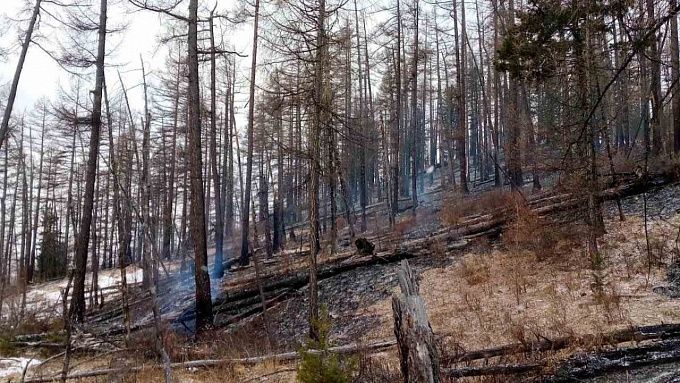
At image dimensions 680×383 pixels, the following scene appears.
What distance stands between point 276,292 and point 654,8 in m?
11.0

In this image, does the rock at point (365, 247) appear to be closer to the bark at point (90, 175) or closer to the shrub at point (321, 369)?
the bark at point (90, 175)

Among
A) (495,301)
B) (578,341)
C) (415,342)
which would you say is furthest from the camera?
(495,301)

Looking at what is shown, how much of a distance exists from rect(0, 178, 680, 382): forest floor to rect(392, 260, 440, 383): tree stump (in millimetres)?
1735

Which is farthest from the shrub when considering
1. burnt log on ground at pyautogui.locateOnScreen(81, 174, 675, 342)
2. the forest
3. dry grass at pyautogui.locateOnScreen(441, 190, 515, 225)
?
dry grass at pyautogui.locateOnScreen(441, 190, 515, 225)

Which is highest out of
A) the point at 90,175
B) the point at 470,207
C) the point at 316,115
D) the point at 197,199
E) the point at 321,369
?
the point at 316,115

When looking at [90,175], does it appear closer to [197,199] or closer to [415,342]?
[197,199]

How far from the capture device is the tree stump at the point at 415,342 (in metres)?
3.79

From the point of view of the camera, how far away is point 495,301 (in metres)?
8.57

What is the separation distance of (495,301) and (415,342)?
17.2 feet

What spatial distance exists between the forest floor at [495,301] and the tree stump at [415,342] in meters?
1.74

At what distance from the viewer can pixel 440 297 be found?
955 centimetres

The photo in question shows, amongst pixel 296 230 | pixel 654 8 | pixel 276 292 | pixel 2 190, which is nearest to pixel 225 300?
pixel 276 292

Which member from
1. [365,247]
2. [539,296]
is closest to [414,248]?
[365,247]

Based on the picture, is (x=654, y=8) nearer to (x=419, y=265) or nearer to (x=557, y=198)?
(x=419, y=265)
